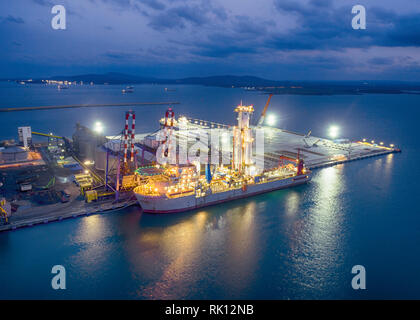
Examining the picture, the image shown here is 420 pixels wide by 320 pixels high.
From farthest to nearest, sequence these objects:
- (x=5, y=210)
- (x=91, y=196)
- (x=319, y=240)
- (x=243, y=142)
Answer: (x=243, y=142)
(x=91, y=196)
(x=5, y=210)
(x=319, y=240)

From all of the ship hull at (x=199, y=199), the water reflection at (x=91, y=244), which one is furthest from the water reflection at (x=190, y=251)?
the water reflection at (x=91, y=244)

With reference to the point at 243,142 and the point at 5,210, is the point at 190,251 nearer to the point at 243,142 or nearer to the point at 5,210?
the point at 5,210

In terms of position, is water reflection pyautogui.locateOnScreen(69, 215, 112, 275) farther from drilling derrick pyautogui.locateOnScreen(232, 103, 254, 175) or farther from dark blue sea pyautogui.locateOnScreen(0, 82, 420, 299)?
drilling derrick pyautogui.locateOnScreen(232, 103, 254, 175)

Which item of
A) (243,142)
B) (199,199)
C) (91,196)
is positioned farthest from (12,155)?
(243,142)
